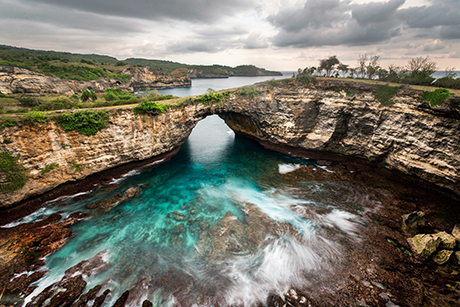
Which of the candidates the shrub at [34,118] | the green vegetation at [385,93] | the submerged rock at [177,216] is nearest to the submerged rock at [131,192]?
the submerged rock at [177,216]

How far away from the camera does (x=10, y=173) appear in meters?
14.3

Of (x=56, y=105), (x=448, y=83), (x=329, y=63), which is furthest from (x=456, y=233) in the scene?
(x=56, y=105)

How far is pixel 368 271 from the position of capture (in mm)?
11180

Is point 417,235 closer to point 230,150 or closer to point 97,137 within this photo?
point 230,150

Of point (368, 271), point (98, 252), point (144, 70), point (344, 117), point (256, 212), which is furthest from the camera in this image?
point (144, 70)

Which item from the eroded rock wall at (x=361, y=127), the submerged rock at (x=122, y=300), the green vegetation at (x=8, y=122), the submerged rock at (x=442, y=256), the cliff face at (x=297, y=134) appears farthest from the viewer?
the eroded rock wall at (x=361, y=127)

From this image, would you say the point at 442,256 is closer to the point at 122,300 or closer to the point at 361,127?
the point at 361,127

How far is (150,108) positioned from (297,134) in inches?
847

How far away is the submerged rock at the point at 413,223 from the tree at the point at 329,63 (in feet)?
99.6

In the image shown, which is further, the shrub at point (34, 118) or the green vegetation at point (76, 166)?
the green vegetation at point (76, 166)

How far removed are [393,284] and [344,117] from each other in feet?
64.3

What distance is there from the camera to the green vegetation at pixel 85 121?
16706mm

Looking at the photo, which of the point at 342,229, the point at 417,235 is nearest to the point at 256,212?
the point at 342,229

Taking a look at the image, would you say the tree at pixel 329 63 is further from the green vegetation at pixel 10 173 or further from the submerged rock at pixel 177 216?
the green vegetation at pixel 10 173
